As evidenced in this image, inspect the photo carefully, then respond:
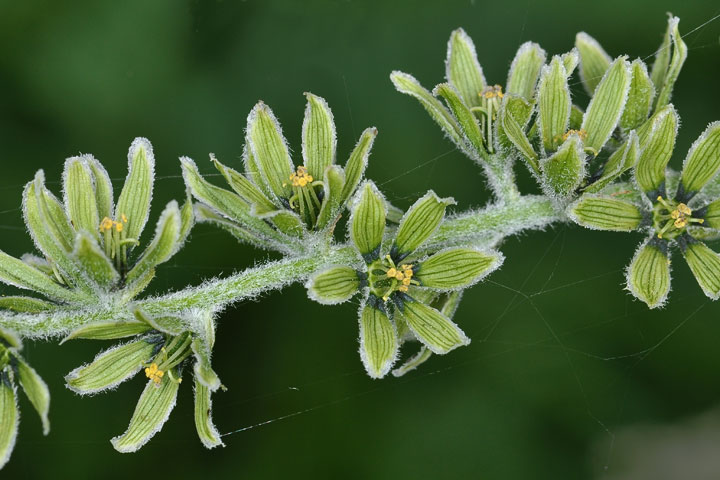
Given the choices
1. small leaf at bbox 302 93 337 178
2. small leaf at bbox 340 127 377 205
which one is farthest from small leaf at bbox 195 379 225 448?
small leaf at bbox 302 93 337 178

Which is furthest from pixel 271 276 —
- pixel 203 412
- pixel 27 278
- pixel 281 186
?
pixel 27 278

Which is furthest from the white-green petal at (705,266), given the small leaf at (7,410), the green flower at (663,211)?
the small leaf at (7,410)

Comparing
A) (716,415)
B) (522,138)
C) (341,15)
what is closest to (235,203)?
(522,138)

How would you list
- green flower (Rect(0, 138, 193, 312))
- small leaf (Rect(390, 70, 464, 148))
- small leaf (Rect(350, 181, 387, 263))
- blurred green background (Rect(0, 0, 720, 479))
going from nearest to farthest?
green flower (Rect(0, 138, 193, 312))
small leaf (Rect(350, 181, 387, 263))
small leaf (Rect(390, 70, 464, 148))
blurred green background (Rect(0, 0, 720, 479))

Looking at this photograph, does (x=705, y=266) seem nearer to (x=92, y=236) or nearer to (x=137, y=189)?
(x=137, y=189)

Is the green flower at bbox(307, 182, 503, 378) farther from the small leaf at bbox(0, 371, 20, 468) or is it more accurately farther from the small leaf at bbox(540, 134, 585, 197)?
the small leaf at bbox(0, 371, 20, 468)

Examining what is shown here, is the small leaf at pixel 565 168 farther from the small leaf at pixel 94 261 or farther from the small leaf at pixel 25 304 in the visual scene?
the small leaf at pixel 25 304
